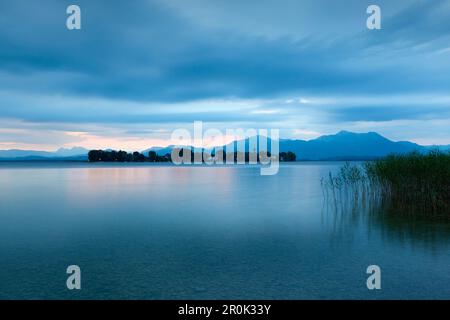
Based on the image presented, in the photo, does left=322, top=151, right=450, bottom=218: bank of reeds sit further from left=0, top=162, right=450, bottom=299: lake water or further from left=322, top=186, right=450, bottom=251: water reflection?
left=0, top=162, right=450, bottom=299: lake water

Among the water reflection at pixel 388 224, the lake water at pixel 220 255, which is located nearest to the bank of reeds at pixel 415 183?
the water reflection at pixel 388 224

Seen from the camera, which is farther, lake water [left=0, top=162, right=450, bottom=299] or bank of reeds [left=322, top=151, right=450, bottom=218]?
bank of reeds [left=322, top=151, right=450, bottom=218]

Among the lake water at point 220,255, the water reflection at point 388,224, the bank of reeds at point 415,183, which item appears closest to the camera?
the lake water at point 220,255

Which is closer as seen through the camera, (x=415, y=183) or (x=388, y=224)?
(x=388, y=224)

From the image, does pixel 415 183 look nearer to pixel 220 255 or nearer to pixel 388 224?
pixel 388 224

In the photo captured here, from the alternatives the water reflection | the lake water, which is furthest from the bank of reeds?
the lake water

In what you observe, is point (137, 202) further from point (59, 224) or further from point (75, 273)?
point (75, 273)

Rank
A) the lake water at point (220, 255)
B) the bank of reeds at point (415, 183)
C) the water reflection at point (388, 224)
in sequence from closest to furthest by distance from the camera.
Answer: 1. the lake water at point (220, 255)
2. the water reflection at point (388, 224)
3. the bank of reeds at point (415, 183)

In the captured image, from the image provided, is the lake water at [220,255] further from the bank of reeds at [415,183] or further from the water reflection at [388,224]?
the bank of reeds at [415,183]

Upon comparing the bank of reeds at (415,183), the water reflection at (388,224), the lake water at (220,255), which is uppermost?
the bank of reeds at (415,183)

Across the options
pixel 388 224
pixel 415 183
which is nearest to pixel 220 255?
pixel 388 224

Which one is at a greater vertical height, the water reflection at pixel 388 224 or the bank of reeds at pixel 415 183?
the bank of reeds at pixel 415 183

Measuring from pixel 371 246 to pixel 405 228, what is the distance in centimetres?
323
